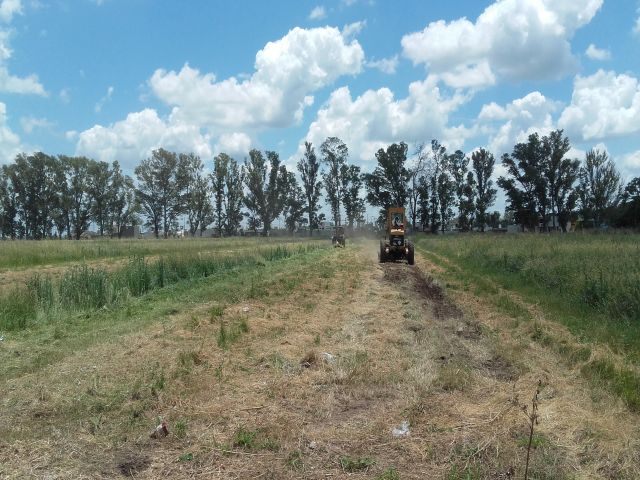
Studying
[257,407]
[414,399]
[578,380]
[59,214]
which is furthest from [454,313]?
[59,214]

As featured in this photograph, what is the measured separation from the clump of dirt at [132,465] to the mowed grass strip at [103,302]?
3.40 meters

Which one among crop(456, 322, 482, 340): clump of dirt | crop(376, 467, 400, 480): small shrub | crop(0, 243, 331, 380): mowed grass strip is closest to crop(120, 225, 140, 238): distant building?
crop(0, 243, 331, 380): mowed grass strip

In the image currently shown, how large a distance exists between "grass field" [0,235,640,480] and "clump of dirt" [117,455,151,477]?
0.06 feet

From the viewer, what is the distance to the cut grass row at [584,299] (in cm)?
727

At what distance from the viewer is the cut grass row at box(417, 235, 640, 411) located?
727 cm

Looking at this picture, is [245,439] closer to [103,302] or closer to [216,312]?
[216,312]

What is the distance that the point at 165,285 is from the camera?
52.7 ft

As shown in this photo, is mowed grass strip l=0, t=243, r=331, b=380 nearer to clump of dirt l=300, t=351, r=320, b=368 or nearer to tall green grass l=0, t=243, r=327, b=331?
tall green grass l=0, t=243, r=327, b=331

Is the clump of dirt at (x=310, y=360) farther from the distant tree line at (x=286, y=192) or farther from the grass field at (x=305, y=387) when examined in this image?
the distant tree line at (x=286, y=192)

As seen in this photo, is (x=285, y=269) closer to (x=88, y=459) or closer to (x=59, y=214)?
(x=88, y=459)

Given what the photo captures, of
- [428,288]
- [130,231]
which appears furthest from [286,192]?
[428,288]

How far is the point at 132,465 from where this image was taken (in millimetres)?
4480

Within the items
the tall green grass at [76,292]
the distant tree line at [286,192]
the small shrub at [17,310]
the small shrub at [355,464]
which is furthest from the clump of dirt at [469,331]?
the distant tree line at [286,192]

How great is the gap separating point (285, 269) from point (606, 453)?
17030 mm
